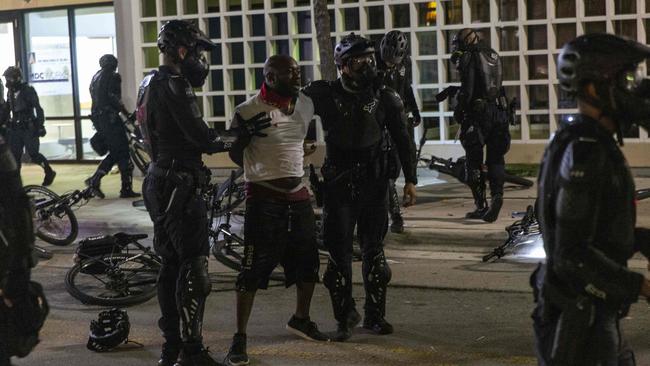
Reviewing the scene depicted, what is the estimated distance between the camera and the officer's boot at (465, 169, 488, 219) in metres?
11.9

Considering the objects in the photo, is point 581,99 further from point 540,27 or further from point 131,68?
point 131,68

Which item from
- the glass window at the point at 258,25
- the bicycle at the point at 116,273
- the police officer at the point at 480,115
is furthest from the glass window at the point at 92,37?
the bicycle at the point at 116,273

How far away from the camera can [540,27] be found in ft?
48.0

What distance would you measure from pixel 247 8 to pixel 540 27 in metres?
4.15

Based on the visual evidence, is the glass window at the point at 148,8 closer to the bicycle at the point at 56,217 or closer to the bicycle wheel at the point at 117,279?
A: the bicycle at the point at 56,217

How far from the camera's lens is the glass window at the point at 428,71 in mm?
15234

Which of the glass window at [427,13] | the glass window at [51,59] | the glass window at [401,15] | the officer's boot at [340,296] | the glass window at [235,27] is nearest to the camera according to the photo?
the officer's boot at [340,296]

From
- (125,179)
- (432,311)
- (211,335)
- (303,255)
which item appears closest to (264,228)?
(303,255)

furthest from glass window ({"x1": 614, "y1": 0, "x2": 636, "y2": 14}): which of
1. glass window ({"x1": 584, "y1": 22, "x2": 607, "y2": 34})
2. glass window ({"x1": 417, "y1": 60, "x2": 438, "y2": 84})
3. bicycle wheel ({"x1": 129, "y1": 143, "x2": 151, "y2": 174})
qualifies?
bicycle wheel ({"x1": 129, "y1": 143, "x2": 151, "y2": 174})

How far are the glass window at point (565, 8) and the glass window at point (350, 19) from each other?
2.70 meters

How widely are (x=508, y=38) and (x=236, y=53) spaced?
400 cm

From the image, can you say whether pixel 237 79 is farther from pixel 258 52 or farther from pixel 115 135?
pixel 115 135

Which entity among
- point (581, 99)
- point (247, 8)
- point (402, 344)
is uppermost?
point (247, 8)

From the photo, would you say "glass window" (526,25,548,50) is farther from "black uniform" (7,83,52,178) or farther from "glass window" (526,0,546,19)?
"black uniform" (7,83,52,178)
